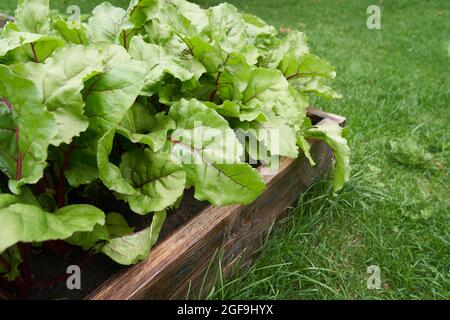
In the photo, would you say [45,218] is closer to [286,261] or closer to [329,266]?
[286,261]

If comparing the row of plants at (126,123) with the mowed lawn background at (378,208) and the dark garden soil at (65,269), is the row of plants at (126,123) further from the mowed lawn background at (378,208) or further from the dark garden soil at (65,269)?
the mowed lawn background at (378,208)

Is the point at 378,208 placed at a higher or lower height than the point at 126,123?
lower

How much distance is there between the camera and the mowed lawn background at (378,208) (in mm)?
1821

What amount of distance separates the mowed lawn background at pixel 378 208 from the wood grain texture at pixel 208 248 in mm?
96

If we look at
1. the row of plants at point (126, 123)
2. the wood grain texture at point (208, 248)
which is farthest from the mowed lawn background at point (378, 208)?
the row of plants at point (126, 123)

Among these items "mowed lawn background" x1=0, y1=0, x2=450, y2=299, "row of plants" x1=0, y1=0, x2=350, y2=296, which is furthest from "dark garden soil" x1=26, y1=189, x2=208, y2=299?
"mowed lawn background" x1=0, y1=0, x2=450, y2=299

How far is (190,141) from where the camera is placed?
1.33 meters

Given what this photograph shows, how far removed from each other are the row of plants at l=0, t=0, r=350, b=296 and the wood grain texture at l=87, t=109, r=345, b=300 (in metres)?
0.07

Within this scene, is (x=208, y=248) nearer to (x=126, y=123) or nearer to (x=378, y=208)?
(x=126, y=123)

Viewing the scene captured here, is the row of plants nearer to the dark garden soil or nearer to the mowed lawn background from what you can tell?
the dark garden soil

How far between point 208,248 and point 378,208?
1223mm

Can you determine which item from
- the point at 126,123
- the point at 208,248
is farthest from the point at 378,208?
the point at 126,123

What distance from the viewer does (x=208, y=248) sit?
57.3 inches

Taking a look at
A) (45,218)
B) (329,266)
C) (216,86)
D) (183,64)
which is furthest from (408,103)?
(45,218)
